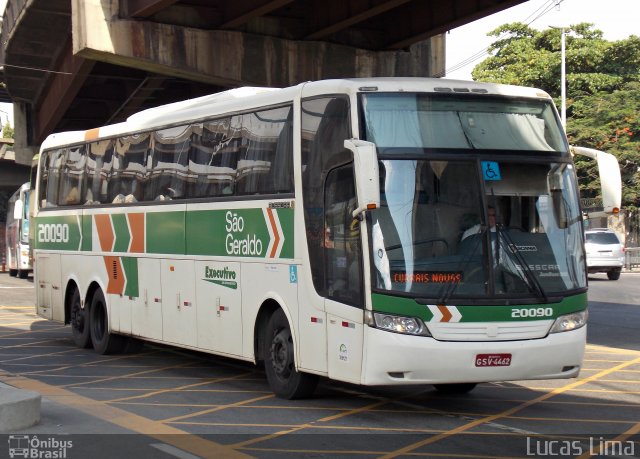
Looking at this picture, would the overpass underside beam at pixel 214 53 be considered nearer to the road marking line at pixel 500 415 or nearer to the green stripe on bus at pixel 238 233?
the green stripe on bus at pixel 238 233

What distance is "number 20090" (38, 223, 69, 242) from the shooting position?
17.7 meters

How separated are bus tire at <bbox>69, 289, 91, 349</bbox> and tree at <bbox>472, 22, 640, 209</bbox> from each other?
3604cm

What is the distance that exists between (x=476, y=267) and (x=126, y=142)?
23.6 ft

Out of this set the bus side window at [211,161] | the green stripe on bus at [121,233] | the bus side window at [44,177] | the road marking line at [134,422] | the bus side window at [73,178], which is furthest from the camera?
the bus side window at [44,177]

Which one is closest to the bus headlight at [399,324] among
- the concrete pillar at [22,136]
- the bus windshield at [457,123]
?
the bus windshield at [457,123]

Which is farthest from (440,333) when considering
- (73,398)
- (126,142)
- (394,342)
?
(126,142)

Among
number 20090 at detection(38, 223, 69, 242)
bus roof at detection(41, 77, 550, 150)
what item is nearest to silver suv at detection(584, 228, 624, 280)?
number 20090 at detection(38, 223, 69, 242)

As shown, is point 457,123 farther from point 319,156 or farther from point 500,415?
point 500,415

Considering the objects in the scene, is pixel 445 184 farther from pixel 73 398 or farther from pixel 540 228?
pixel 73 398

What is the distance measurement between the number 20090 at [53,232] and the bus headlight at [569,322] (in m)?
9.59

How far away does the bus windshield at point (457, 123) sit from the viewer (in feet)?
33.6

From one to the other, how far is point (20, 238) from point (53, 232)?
26.7m

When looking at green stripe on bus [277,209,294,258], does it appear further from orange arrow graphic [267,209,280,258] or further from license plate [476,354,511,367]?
license plate [476,354,511,367]

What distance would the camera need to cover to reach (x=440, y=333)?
978 centimetres
